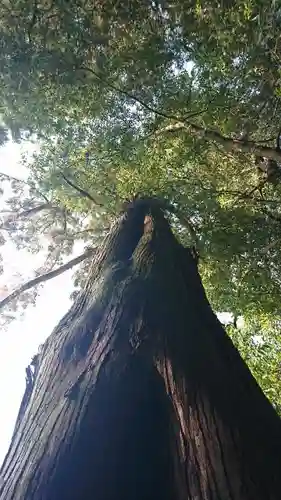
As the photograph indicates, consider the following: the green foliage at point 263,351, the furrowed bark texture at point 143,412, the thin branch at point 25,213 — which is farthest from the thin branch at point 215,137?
the furrowed bark texture at point 143,412

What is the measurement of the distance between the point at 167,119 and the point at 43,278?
16.2 feet

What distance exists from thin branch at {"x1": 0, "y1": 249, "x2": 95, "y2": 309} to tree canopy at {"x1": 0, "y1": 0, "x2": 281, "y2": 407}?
151 cm

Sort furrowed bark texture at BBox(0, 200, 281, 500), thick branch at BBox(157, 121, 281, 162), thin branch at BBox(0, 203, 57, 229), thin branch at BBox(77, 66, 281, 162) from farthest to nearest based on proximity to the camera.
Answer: thin branch at BBox(0, 203, 57, 229)
thick branch at BBox(157, 121, 281, 162)
thin branch at BBox(77, 66, 281, 162)
furrowed bark texture at BBox(0, 200, 281, 500)

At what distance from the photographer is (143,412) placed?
2.07 meters

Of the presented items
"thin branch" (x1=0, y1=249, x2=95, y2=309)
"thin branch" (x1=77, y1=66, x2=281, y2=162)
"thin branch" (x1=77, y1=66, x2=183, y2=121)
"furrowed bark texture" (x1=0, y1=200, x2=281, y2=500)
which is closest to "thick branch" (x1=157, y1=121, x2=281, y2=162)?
"thin branch" (x1=77, y1=66, x2=281, y2=162)

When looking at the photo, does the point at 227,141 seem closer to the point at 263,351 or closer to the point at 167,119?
the point at 167,119

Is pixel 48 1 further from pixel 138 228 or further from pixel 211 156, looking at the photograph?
pixel 211 156

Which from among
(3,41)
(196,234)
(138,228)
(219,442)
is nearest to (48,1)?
(3,41)

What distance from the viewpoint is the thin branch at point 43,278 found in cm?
1036

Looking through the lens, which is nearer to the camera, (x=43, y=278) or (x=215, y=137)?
(x=215, y=137)

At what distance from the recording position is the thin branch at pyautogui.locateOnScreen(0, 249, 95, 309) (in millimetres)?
10359

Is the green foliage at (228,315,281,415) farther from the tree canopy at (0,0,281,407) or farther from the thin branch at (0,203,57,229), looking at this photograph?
the thin branch at (0,203,57,229)

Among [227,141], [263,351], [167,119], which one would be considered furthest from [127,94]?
[263,351]

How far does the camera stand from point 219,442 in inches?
77.1
